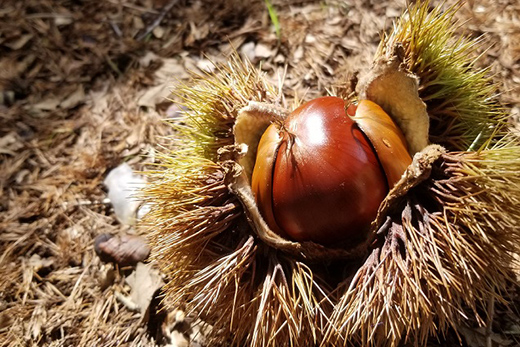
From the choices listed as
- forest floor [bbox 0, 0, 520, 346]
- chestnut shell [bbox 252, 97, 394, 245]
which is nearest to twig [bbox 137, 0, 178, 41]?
forest floor [bbox 0, 0, 520, 346]

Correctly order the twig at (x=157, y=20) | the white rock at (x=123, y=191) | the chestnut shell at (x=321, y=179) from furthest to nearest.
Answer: the twig at (x=157, y=20)
the white rock at (x=123, y=191)
the chestnut shell at (x=321, y=179)

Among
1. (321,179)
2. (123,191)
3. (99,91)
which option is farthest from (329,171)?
(99,91)

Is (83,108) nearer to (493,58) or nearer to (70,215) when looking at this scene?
(70,215)

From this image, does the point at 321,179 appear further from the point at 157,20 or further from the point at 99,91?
the point at 157,20

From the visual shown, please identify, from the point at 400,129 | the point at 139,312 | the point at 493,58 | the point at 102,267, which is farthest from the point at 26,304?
the point at 493,58

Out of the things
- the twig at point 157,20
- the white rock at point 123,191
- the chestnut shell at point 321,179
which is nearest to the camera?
the chestnut shell at point 321,179

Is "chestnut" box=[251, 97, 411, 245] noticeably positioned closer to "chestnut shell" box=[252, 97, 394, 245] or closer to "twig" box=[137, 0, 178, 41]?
"chestnut shell" box=[252, 97, 394, 245]

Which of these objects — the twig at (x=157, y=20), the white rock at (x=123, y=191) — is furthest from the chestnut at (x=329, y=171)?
the twig at (x=157, y=20)

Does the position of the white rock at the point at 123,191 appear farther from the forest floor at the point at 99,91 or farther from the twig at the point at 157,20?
the twig at the point at 157,20
